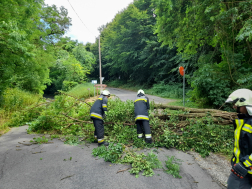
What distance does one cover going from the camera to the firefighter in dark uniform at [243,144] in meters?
1.92

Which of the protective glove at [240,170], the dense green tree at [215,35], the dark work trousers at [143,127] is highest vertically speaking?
the dense green tree at [215,35]

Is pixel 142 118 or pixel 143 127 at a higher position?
pixel 142 118

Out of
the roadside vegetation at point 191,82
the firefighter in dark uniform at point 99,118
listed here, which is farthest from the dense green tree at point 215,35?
the firefighter in dark uniform at point 99,118

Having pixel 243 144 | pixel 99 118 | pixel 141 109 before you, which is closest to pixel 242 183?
pixel 243 144

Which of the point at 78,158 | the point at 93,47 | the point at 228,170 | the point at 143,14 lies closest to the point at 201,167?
the point at 228,170

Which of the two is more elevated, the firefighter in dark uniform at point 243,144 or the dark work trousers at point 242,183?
the firefighter in dark uniform at point 243,144

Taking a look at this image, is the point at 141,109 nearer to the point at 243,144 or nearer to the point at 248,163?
the point at 243,144

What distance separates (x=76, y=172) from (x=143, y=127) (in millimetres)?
2388

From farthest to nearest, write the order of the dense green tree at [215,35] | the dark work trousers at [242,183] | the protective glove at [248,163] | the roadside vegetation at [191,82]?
the dense green tree at [215,35]
the roadside vegetation at [191,82]
the dark work trousers at [242,183]
the protective glove at [248,163]

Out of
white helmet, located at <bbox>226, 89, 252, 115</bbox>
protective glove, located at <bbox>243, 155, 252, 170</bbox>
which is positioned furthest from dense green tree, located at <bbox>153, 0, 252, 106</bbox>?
protective glove, located at <bbox>243, 155, 252, 170</bbox>

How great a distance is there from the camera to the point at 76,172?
3.45 meters

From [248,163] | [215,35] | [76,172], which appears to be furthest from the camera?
[215,35]

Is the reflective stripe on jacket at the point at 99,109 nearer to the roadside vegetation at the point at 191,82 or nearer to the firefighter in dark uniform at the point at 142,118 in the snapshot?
the roadside vegetation at the point at 191,82

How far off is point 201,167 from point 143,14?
84.1ft
